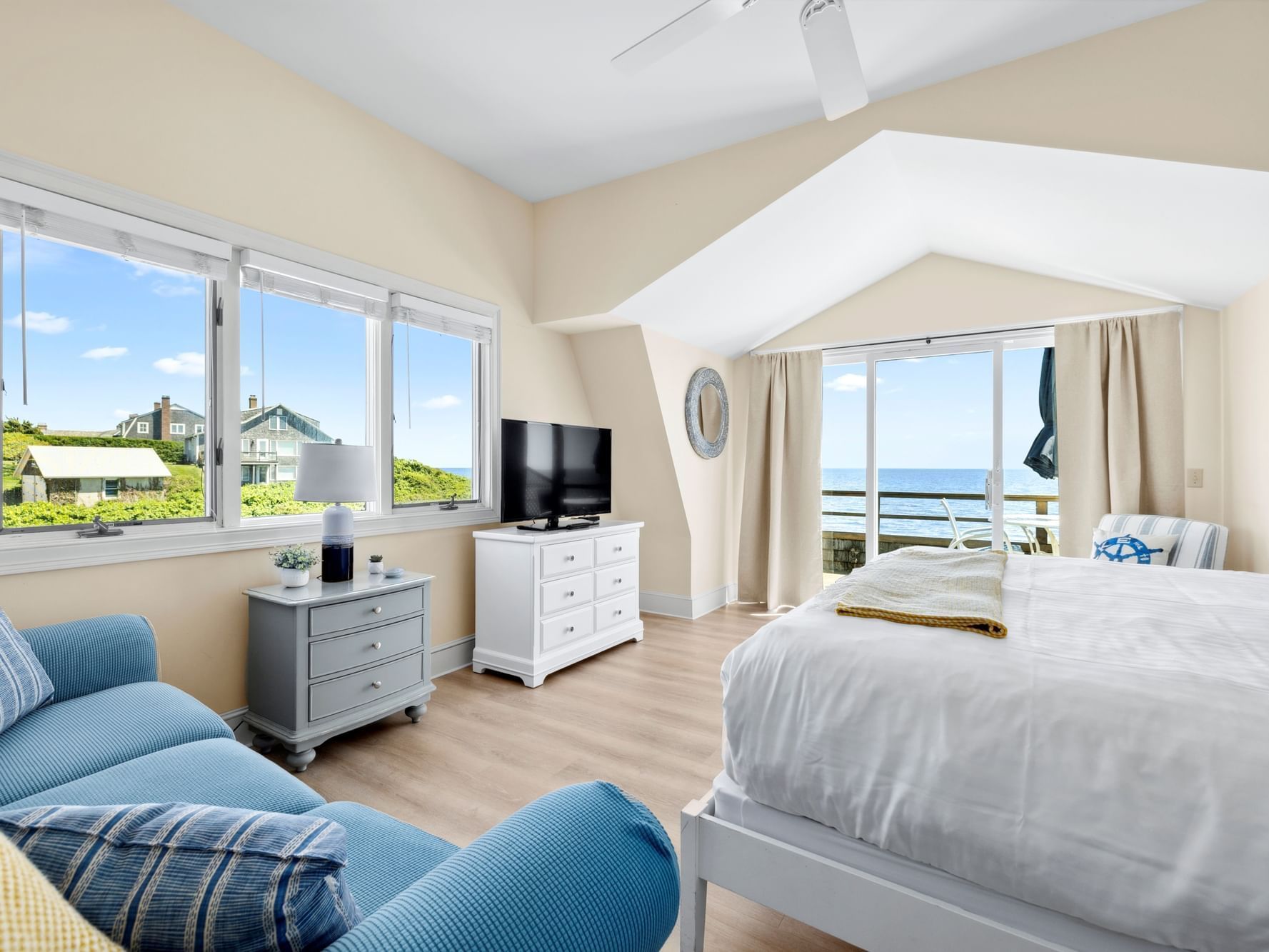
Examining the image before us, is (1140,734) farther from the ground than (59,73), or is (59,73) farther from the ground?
(59,73)

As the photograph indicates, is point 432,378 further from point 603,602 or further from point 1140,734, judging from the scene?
point 1140,734

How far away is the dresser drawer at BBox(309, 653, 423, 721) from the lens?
7.91 feet

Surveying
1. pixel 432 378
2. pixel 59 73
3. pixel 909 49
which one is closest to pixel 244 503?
pixel 432 378

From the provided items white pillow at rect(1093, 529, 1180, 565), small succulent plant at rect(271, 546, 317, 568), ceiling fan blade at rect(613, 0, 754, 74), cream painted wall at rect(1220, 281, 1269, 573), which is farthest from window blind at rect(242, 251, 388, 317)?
cream painted wall at rect(1220, 281, 1269, 573)

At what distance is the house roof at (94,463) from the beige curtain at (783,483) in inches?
155

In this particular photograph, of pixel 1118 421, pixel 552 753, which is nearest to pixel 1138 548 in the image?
pixel 1118 421

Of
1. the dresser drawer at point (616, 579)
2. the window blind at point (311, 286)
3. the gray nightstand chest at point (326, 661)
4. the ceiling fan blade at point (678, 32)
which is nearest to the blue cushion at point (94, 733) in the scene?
the gray nightstand chest at point (326, 661)

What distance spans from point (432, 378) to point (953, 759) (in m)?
3.16

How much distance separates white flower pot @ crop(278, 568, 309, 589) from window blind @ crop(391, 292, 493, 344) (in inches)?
56.4

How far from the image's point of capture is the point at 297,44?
258 centimetres

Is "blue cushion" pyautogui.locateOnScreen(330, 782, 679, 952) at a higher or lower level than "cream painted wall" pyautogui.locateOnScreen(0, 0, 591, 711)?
lower

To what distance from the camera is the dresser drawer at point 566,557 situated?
3385 millimetres

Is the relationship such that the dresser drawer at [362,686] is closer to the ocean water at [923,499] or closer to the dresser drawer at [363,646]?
the dresser drawer at [363,646]

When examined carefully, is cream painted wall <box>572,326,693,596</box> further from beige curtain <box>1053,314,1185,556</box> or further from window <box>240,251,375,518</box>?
beige curtain <box>1053,314,1185,556</box>
